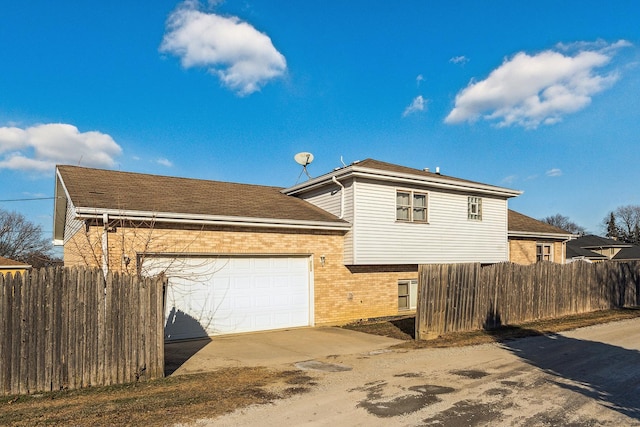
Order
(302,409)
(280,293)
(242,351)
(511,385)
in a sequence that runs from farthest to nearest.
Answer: (280,293), (242,351), (511,385), (302,409)

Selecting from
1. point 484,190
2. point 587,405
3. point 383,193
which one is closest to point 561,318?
point 484,190

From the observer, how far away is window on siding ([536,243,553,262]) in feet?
74.8

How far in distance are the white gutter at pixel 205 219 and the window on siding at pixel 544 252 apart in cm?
1245

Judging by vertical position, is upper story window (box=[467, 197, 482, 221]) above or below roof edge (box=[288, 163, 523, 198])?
below

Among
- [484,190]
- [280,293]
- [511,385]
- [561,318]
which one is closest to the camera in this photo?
[511,385]

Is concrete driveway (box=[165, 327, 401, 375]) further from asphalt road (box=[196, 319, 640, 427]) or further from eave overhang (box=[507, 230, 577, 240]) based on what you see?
eave overhang (box=[507, 230, 577, 240])

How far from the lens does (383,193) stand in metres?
15.5

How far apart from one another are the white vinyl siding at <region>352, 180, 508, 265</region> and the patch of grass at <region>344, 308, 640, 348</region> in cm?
200

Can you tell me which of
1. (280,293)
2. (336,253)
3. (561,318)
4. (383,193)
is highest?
(383,193)

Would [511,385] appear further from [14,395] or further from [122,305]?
[14,395]

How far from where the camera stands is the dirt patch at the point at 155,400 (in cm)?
576

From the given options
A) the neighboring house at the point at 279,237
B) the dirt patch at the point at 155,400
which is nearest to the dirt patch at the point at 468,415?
the dirt patch at the point at 155,400

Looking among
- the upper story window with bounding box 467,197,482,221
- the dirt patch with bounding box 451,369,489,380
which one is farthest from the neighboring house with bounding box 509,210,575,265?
the dirt patch with bounding box 451,369,489,380

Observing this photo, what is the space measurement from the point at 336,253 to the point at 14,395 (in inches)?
382
